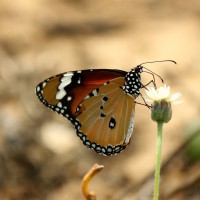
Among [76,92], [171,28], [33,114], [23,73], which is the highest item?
[171,28]

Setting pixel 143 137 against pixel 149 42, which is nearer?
pixel 143 137

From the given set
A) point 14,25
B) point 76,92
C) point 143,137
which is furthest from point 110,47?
point 76,92

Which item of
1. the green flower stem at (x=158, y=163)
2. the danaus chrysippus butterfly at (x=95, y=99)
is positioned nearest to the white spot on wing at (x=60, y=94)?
the danaus chrysippus butterfly at (x=95, y=99)

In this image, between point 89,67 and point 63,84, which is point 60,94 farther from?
point 89,67

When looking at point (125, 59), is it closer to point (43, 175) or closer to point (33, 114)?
point (33, 114)

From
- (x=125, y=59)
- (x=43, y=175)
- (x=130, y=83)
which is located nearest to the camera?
(x=130, y=83)

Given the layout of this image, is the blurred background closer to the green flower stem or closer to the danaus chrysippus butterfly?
the danaus chrysippus butterfly

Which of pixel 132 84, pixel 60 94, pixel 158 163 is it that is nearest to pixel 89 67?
pixel 60 94
